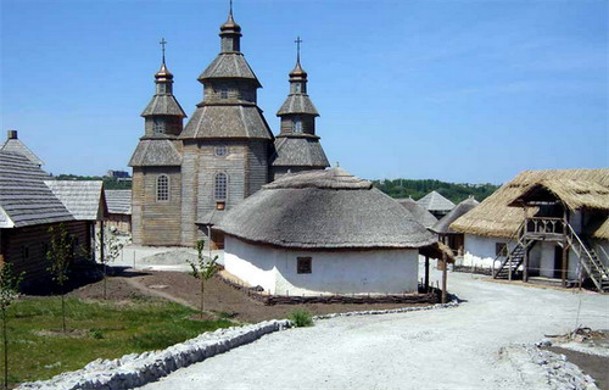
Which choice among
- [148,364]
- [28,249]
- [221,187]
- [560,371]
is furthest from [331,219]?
[221,187]

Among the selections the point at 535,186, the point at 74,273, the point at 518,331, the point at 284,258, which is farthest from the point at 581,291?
the point at 74,273

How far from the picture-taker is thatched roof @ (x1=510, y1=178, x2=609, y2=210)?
28.8 metres

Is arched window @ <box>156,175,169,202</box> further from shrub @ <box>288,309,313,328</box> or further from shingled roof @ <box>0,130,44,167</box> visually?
shrub @ <box>288,309,313,328</box>

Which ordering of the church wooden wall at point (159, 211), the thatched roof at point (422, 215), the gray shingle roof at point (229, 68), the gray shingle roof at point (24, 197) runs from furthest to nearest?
the thatched roof at point (422, 215) < the church wooden wall at point (159, 211) < the gray shingle roof at point (229, 68) < the gray shingle roof at point (24, 197)

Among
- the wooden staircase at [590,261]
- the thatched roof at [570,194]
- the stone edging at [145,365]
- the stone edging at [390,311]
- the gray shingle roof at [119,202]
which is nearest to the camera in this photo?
the stone edging at [145,365]

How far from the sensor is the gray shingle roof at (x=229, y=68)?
44.1 meters

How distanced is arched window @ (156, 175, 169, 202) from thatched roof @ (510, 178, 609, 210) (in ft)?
81.9

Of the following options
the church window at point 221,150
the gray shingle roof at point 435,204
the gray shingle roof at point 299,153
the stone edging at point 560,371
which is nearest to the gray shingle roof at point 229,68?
the gray shingle roof at point 299,153

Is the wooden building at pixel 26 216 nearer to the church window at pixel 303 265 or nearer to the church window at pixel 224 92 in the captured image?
the church window at pixel 303 265

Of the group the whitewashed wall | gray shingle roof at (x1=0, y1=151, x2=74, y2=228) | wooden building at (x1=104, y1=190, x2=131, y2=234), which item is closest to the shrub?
the whitewashed wall

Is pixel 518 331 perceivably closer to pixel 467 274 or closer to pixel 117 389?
pixel 117 389

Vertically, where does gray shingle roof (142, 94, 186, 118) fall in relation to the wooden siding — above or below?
above

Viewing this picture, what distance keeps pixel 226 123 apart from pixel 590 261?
2530 cm

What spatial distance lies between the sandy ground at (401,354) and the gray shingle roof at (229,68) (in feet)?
87.9
